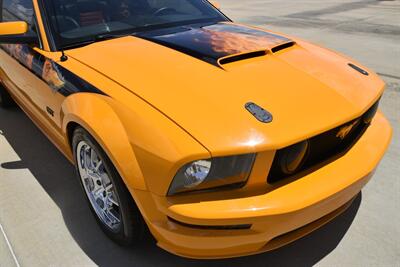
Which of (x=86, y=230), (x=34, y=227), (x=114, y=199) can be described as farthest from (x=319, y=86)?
(x=34, y=227)

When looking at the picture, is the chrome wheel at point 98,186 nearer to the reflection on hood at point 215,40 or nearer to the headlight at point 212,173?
→ the headlight at point 212,173

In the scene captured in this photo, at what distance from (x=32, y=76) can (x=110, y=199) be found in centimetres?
123

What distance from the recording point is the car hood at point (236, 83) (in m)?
1.77

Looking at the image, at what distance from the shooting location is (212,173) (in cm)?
172

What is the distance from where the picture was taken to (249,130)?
69.1 inches

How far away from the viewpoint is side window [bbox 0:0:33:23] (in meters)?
2.91

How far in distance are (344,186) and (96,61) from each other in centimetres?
153

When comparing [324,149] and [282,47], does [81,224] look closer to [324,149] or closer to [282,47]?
[324,149]

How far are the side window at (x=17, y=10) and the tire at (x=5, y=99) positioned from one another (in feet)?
2.96

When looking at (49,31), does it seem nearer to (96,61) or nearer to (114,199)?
(96,61)

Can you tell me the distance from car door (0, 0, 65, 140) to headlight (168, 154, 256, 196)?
3.57ft

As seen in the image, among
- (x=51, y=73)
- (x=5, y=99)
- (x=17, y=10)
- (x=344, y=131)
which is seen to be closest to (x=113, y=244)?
(x=51, y=73)

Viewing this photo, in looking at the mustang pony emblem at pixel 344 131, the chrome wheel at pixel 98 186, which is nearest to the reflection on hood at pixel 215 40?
the mustang pony emblem at pixel 344 131

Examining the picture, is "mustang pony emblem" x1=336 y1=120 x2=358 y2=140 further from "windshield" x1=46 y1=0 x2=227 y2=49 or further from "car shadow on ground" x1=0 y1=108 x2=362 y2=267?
"windshield" x1=46 y1=0 x2=227 y2=49
